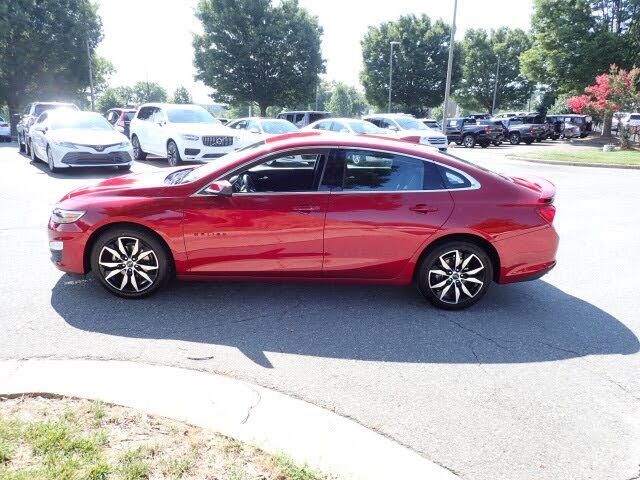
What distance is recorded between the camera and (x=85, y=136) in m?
12.9

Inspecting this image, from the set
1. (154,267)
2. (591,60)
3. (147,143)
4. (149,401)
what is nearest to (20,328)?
(154,267)

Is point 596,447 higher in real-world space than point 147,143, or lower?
lower

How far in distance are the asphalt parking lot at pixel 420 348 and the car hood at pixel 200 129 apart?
829 cm

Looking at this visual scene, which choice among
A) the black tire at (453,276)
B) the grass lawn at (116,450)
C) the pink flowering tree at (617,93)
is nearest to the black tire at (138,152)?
the black tire at (453,276)

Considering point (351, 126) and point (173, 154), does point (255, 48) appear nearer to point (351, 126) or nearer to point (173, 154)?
point (351, 126)

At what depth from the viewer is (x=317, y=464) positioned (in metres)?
2.50

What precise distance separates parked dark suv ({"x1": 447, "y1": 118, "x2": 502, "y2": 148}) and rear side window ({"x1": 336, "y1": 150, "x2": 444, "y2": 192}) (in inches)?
1044

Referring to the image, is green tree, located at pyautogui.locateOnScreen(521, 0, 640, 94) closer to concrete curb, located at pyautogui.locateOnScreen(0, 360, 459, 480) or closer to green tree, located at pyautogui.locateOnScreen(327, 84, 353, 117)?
concrete curb, located at pyautogui.locateOnScreen(0, 360, 459, 480)

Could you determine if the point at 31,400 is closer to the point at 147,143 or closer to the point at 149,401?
the point at 149,401

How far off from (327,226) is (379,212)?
18.4 inches

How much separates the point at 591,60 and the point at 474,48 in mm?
25603

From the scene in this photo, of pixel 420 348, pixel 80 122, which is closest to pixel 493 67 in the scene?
pixel 80 122

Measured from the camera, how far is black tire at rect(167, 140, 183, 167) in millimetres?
13831

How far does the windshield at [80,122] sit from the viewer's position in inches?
532
